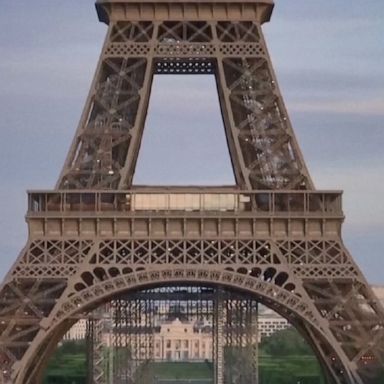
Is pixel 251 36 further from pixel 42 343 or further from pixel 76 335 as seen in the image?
pixel 76 335

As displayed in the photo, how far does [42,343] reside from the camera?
38.4 meters

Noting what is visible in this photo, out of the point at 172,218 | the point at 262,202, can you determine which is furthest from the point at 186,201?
the point at 262,202

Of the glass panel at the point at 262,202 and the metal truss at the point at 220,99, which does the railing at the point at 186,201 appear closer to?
the glass panel at the point at 262,202

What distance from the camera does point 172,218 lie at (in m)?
39.2

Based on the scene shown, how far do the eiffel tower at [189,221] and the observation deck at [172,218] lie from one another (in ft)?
0.14

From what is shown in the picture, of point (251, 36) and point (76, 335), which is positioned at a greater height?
point (76, 335)

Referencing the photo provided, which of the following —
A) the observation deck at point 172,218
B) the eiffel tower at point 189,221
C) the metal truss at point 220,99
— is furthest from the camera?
the metal truss at point 220,99

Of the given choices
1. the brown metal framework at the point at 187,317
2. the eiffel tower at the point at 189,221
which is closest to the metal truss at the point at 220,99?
the eiffel tower at the point at 189,221

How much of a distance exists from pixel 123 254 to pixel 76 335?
311 feet

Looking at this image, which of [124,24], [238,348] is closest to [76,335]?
[238,348]

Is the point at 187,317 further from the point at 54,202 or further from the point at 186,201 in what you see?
the point at 54,202

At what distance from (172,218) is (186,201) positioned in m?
1.05

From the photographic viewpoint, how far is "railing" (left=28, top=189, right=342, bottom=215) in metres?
39.2

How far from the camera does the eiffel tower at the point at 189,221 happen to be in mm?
38188
